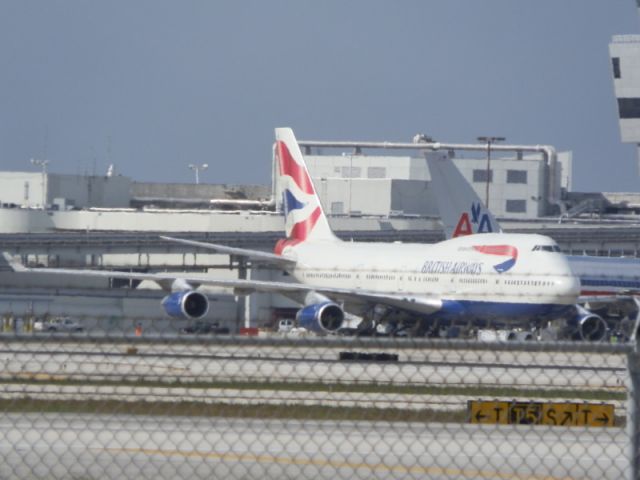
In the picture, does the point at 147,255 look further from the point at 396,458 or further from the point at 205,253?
the point at 396,458

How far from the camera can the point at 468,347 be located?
9.30 m

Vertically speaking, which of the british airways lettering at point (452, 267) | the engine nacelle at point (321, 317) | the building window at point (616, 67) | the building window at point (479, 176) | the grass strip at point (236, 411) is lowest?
the engine nacelle at point (321, 317)

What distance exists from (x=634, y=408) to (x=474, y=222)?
1928 inches

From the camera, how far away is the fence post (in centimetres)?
866

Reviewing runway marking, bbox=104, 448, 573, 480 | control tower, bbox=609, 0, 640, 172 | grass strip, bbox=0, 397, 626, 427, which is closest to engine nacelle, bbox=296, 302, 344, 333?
grass strip, bbox=0, 397, 626, 427

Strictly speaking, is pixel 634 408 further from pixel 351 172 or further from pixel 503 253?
pixel 351 172

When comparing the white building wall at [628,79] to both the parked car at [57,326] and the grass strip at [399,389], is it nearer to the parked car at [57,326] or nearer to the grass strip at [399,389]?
the parked car at [57,326]

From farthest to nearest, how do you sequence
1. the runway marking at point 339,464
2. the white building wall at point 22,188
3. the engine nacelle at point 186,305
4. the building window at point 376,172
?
the building window at point 376,172 → the white building wall at point 22,188 → the engine nacelle at point 186,305 → the runway marking at point 339,464

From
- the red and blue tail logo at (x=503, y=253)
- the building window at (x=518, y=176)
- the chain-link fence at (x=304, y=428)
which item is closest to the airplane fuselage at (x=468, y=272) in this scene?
the red and blue tail logo at (x=503, y=253)

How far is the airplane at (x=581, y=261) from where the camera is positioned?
44.4m

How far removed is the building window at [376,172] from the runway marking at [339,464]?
99.8 metres

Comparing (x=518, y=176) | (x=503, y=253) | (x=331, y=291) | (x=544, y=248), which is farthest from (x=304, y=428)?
(x=518, y=176)

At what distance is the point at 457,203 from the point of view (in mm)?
58750

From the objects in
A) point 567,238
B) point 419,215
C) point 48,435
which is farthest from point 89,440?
point 419,215
